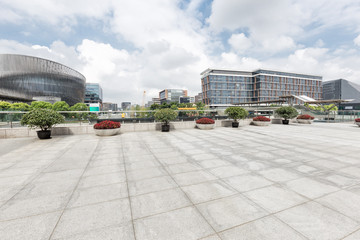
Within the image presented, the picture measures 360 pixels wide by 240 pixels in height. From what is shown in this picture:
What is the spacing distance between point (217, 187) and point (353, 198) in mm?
3302

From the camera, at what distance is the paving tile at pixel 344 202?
123 inches

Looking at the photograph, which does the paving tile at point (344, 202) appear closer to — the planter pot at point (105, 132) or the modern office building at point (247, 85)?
the planter pot at point (105, 132)

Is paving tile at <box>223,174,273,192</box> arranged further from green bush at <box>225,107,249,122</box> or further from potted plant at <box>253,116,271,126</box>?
potted plant at <box>253,116,271,126</box>

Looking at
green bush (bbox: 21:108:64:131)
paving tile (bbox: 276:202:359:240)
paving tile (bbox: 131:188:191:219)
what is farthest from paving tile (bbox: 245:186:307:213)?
green bush (bbox: 21:108:64:131)

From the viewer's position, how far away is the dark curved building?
70938 mm

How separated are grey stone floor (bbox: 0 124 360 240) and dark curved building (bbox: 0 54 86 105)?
94.7 m

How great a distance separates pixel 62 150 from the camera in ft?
26.5

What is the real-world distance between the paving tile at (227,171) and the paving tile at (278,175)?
0.68m

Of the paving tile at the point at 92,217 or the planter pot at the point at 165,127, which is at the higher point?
the planter pot at the point at 165,127

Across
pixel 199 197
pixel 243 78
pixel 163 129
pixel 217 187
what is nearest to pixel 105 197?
pixel 199 197

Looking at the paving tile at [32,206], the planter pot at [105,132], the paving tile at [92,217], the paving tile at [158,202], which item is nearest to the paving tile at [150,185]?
the paving tile at [158,202]

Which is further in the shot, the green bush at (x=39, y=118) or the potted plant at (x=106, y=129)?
the potted plant at (x=106, y=129)

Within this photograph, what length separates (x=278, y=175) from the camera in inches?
194

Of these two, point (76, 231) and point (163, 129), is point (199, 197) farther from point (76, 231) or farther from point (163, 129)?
point (163, 129)
